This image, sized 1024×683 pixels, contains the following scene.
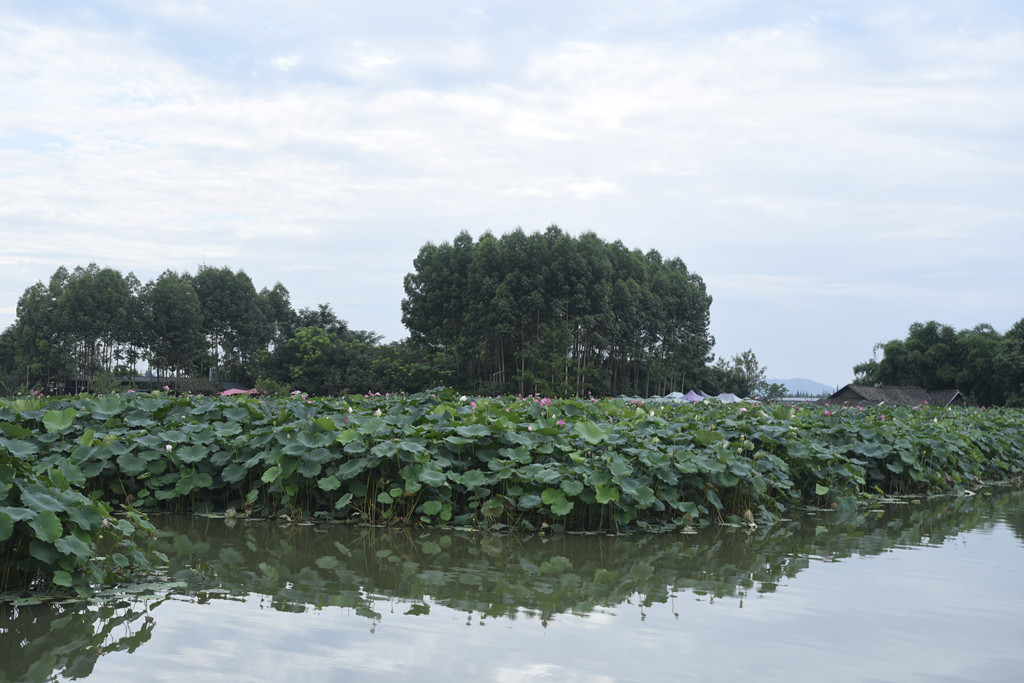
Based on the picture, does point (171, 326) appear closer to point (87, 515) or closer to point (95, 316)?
point (95, 316)

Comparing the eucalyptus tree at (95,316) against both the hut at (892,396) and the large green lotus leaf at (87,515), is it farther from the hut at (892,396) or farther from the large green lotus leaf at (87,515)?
the large green lotus leaf at (87,515)

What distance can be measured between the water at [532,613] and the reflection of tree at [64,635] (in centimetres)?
1

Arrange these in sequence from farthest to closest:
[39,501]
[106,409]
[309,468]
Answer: [106,409] → [309,468] → [39,501]

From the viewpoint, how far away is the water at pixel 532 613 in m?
3.56

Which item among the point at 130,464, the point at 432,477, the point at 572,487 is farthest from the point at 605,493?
the point at 130,464

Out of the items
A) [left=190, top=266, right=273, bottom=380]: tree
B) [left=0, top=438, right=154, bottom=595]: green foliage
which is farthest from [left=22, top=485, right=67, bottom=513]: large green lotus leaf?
[left=190, top=266, right=273, bottom=380]: tree

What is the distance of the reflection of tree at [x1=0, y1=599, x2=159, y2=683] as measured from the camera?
3445 mm

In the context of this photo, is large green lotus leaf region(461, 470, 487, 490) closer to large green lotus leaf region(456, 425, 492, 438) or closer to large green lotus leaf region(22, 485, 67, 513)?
large green lotus leaf region(456, 425, 492, 438)

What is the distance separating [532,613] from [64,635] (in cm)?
219

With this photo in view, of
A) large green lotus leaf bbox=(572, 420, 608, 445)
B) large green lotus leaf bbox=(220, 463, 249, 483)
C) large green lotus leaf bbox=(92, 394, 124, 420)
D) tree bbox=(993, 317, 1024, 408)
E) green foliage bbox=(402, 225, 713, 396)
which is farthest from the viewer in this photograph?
tree bbox=(993, 317, 1024, 408)

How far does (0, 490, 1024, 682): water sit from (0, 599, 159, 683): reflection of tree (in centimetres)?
1

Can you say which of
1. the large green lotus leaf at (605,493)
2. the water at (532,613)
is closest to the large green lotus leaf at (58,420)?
the water at (532,613)

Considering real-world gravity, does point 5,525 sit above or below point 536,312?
below

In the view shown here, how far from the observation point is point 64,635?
12.6 feet
